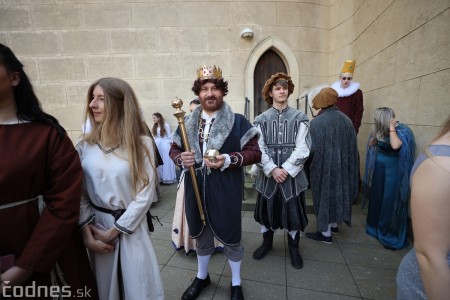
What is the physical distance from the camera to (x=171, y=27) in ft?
18.3

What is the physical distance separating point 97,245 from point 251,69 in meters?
5.32

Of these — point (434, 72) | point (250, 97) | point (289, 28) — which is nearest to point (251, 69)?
point (250, 97)

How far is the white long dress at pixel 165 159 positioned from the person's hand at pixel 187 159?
154 inches

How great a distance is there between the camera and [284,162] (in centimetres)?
254

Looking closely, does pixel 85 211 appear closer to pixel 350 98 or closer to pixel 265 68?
pixel 350 98

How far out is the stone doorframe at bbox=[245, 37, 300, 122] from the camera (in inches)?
224

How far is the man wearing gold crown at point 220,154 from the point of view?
74.9 inches

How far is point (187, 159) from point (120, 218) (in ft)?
2.03

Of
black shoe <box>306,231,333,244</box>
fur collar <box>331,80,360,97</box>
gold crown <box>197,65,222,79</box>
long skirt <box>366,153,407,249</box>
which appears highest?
fur collar <box>331,80,360,97</box>

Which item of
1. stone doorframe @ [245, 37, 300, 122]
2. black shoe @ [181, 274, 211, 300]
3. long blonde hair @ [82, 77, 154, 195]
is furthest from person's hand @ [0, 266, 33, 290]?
stone doorframe @ [245, 37, 300, 122]

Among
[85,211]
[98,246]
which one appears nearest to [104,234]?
[98,246]

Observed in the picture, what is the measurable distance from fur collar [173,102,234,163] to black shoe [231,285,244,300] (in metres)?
1.19

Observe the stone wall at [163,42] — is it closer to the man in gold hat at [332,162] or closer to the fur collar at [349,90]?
the fur collar at [349,90]

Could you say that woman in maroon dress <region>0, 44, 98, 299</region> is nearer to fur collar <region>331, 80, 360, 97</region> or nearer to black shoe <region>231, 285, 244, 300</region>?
black shoe <region>231, 285, 244, 300</region>
